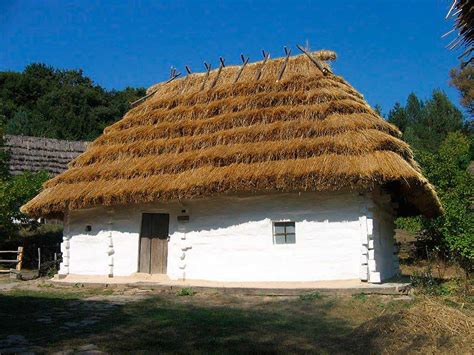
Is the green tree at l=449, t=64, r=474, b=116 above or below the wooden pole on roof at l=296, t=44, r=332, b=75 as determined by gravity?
above

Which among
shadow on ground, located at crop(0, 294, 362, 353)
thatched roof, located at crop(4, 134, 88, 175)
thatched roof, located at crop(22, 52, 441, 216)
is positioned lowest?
shadow on ground, located at crop(0, 294, 362, 353)

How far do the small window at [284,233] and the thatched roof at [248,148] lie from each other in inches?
37.4

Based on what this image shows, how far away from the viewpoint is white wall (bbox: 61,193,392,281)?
11.7m

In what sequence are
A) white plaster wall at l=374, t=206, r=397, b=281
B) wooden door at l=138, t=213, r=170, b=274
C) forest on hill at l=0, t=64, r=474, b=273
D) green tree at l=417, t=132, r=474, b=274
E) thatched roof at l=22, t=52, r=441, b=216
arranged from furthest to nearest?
forest on hill at l=0, t=64, r=474, b=273
green tree at l=417, t=132, r=474, b=274
wooden door at l=138, t=213, r=170, b=274
white plaster wall at l=374, t=206, r=397, b=281
thatched roof at l=22, t=52, r=441, b=216

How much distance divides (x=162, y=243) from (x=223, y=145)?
321 cm

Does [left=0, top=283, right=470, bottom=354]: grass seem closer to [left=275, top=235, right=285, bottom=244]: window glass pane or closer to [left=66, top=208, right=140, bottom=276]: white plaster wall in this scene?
[left=275, top=235, right=285, bottom=244]: window glass pane

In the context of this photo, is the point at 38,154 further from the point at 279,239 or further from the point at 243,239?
the point at 279,239

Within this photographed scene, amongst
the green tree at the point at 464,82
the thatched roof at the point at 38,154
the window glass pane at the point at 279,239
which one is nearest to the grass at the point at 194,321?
the window glass pane at the point at 279,239

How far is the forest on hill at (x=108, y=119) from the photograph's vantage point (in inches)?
781

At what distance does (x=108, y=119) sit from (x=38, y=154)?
71.1 feet

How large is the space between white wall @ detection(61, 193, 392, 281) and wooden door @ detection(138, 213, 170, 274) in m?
0.24

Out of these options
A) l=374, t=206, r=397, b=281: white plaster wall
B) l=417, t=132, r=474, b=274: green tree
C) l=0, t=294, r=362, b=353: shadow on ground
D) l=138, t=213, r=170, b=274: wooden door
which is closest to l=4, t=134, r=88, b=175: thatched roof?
l=138, t=213, r=170, b=274: wooden door

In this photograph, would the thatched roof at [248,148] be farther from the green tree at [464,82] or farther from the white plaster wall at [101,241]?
the green tree at [464,82]

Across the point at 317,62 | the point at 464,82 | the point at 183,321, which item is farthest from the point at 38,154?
the point at 464,82
